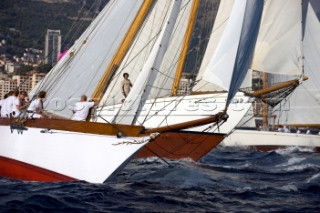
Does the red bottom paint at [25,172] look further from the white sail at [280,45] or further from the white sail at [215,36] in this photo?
the white sail at [215,36]

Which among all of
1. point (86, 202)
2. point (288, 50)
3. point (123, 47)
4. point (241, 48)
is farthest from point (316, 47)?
point (86, 202)

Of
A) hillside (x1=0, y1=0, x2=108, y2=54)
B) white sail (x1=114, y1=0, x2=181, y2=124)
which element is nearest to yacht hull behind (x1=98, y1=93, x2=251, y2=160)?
white sail (x1=114, y1=0, x2=181, y2=124)

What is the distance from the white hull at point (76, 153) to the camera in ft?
43.3

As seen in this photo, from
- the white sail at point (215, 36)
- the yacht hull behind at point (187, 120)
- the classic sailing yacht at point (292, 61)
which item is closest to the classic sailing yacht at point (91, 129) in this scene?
the yacht hull behind at point (187, 120)

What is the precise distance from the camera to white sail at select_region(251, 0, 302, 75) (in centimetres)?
2258

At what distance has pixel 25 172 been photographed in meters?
14.5

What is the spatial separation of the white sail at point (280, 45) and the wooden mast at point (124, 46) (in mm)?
5362

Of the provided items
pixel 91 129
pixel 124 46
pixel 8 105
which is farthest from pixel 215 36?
pixel 91 129

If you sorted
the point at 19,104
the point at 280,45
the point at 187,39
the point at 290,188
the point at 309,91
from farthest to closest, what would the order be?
1. the point at 309,91
2. the point at 280,45
3. the point at 187,39
4. the point at 19,104
5. the point at 290,188

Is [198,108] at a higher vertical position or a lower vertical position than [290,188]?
higher

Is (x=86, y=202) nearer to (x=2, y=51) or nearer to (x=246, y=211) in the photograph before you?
(x=246, y=211)

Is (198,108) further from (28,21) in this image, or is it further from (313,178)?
(28,21)

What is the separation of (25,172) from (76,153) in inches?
60.5

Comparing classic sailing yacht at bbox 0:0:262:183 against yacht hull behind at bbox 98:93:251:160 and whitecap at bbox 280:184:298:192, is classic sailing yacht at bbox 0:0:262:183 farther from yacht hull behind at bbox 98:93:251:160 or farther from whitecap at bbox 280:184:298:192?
whitecap at bbox 280:184:298:192
